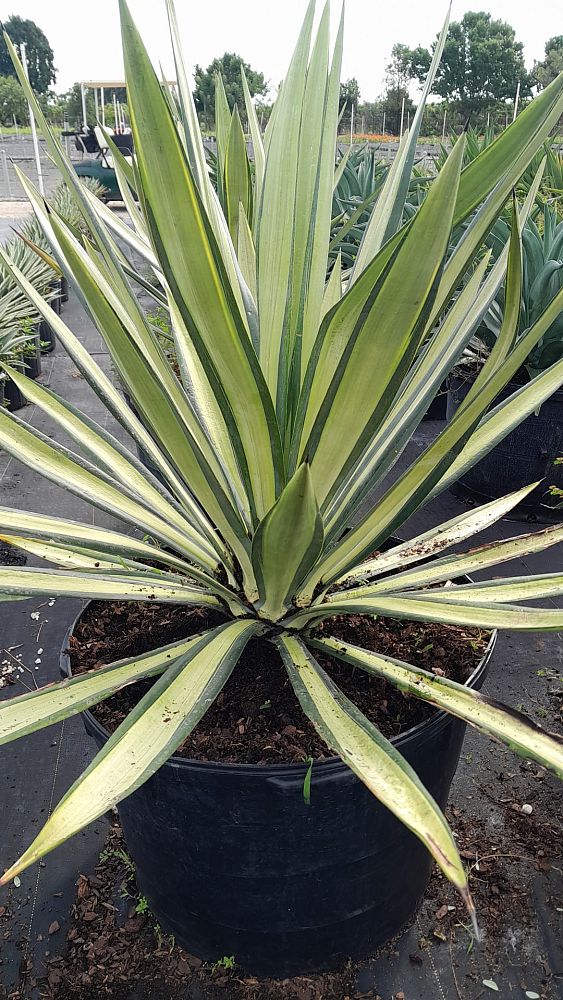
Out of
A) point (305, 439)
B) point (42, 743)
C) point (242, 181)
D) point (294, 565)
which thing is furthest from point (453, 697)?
point (42, 743)

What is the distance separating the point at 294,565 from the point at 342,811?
364mm

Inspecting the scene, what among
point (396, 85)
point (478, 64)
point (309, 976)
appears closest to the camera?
point (309, 976)

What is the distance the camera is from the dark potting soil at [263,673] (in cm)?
100

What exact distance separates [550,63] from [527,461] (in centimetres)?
4589

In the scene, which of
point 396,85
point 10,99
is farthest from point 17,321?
point 396,85

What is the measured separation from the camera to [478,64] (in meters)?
43.8

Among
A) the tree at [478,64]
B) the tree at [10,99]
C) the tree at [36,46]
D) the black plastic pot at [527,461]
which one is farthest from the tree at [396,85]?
the black plastic pot at [527,461]

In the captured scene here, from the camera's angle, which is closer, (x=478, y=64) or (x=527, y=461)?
(x=527, y=461)

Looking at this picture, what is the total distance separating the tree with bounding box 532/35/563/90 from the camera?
35.0 meters

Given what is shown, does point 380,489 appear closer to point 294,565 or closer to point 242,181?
point 242,181

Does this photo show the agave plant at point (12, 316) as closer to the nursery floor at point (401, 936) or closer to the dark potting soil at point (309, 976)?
the nursery floor at point (401, 936)

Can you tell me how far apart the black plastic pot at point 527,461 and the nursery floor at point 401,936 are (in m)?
0.97

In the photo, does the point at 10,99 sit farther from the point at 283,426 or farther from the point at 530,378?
the point at 283,426

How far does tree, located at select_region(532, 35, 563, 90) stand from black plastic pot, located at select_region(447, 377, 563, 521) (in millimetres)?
36208
